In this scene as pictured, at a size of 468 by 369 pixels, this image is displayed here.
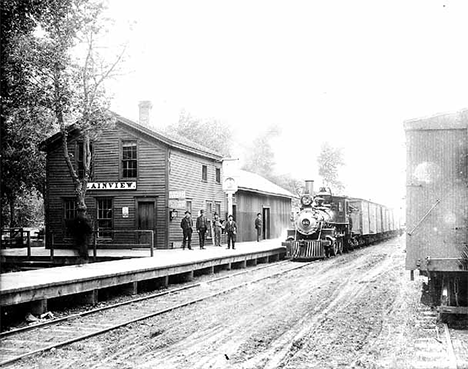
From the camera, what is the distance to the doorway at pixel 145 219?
890 inches

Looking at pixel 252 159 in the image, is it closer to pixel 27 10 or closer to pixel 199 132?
pixel 199 132

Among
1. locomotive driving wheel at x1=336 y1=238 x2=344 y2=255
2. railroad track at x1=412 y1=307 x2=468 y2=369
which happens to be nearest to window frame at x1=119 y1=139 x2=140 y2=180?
locomotive driving wheel at x1=336 y1=238 x2=344 y2=255

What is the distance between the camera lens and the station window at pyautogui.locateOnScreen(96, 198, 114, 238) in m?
23.0

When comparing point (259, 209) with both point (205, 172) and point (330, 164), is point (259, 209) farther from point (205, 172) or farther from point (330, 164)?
point (330, 164)

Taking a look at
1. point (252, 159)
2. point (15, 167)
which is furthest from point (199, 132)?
point (15, 167)

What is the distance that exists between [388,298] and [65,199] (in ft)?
52.3

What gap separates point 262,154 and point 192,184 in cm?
4445

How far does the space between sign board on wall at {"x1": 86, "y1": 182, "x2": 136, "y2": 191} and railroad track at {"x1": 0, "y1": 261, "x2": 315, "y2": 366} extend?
9.50 m

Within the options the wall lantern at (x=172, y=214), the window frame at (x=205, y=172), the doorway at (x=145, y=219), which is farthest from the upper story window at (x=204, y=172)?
the doorway at (x=145, y=219)

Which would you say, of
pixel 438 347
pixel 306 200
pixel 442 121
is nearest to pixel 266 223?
pixel 306 200

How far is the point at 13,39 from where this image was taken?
541 inches

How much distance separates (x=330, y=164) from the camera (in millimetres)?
63688

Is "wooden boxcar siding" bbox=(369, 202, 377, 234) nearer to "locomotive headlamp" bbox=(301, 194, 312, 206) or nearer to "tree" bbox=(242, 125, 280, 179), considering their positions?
"locomotive headlamp" bbox=(301, 194, 312, 206)

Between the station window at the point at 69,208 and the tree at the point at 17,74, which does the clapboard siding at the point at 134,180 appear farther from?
the tree at the point at 17,74
